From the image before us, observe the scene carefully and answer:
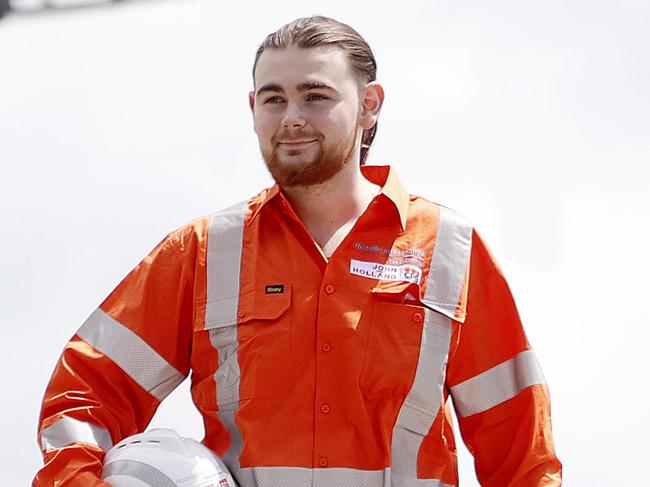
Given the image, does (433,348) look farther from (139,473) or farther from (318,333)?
(139,473)

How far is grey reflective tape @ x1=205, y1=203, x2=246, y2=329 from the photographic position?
20.0ft

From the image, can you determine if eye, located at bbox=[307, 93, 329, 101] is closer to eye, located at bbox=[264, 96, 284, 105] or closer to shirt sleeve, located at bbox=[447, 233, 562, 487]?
eye, located at bbox=[264, 96, 284, 105]

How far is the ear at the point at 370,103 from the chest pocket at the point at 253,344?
80 cm

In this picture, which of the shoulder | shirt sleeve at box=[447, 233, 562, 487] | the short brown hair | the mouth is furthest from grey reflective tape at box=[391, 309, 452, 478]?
the short brown hair

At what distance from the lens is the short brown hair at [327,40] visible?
6234 mm

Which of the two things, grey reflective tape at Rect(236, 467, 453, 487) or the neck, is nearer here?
grey reflective tape at Rect(236, 467, 453, 487)

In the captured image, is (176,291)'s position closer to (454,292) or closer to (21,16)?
→ (454,292)

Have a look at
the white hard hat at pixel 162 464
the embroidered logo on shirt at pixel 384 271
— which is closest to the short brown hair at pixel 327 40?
the embroidered logo on shirt at pixel 384 271

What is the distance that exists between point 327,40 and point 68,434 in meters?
1.81

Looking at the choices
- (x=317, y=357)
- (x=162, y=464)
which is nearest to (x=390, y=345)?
(x=317, y=357)

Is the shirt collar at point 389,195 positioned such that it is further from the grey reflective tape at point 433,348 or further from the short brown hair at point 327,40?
the short brown hair at point 327,40

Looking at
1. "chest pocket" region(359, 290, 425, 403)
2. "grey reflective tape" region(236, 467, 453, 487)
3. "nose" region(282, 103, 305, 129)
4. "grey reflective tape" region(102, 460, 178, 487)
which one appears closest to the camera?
"grey reflective tape" region(102, 460, 178, 487)

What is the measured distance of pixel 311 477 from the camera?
19.1 feet

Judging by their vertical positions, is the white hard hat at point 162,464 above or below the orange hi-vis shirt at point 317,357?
below
